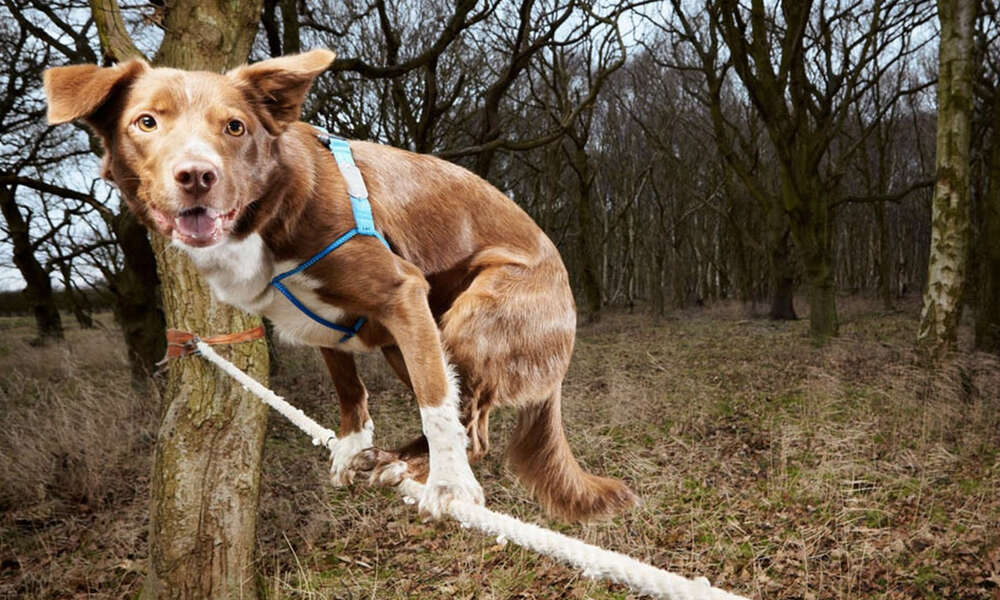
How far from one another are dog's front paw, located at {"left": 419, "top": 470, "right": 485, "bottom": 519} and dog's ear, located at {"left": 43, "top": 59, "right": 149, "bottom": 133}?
1.05m

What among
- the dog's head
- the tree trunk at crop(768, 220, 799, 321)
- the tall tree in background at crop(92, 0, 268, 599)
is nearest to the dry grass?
the tall tree in background at crop(92, 0, 268, 599)

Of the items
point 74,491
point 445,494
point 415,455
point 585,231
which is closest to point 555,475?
point 415,455

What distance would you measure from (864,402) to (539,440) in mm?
8008

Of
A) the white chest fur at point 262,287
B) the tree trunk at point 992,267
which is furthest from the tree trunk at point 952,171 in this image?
the white chest fur at point 262,287

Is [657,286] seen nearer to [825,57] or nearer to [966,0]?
[825,57]

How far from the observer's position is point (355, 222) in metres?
1.44

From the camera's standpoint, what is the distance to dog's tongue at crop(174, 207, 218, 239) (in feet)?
3.67

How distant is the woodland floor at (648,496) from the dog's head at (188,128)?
4.01 m

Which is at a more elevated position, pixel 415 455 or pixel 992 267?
pixel 992 267

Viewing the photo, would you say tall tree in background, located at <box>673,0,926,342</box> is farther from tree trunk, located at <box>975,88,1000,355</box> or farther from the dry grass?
the dry grass

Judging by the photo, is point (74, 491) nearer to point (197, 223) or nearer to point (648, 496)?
point (648, 496)

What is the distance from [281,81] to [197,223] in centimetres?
37

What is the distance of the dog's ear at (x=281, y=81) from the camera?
4.16 ft

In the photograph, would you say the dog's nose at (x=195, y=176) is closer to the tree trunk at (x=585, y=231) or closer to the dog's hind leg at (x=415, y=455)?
the dog's hind leg at (x=415, y=455)
